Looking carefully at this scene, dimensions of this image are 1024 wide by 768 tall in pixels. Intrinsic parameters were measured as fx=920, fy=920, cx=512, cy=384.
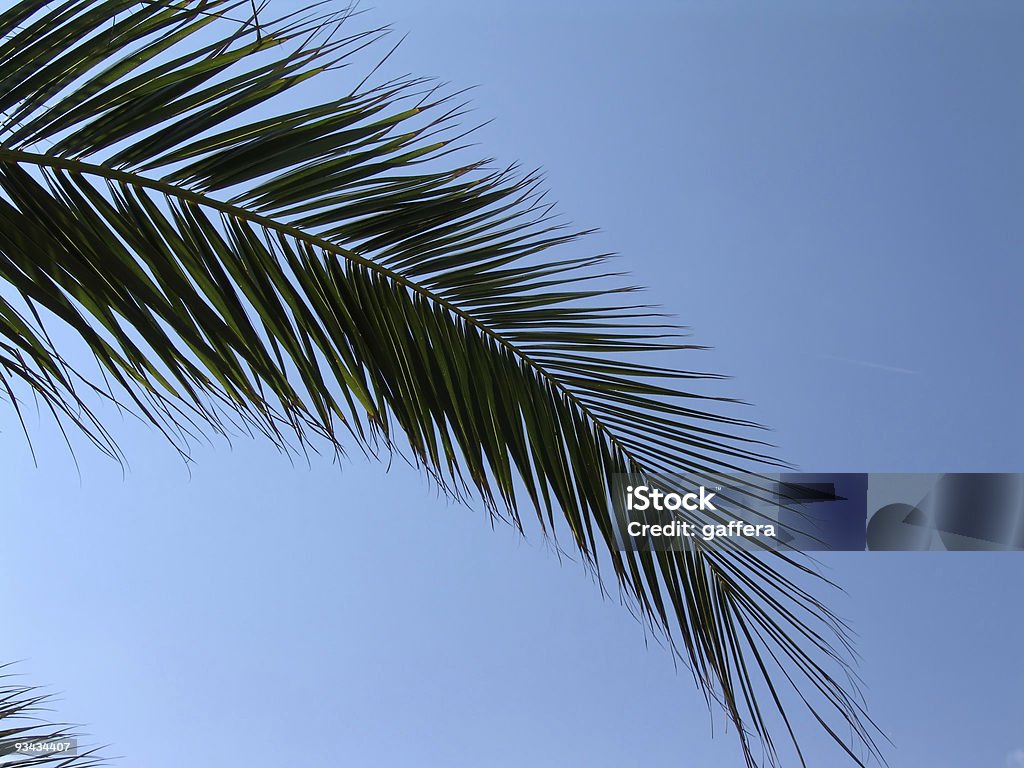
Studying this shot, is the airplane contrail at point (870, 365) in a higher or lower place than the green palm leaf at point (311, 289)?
higher

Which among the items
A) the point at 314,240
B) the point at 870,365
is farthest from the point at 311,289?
the point at 870,365

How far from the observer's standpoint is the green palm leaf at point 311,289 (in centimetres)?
32

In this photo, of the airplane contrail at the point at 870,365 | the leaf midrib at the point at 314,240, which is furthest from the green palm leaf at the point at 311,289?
the airplane contrail at the point at 870,365

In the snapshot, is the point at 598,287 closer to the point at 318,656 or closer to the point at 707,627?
the point at 318,656

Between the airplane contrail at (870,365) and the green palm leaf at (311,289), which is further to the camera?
the airplane contrail at (870,365)

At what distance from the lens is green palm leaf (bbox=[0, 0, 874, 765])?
1.06 ft

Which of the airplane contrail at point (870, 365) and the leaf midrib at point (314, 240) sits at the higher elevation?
the airplane contrail at point (870, 365)

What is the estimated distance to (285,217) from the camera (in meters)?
0.41

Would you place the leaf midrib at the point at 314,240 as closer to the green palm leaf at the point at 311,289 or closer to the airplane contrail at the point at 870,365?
the green palm leaf at the point at 311,289

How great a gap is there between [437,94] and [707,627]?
303 cm

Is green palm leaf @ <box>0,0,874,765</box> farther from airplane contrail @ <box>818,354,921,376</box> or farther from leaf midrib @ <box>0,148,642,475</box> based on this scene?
airplane contrail @ <box>818,354,921,376</box>

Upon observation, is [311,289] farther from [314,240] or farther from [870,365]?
[870,365]

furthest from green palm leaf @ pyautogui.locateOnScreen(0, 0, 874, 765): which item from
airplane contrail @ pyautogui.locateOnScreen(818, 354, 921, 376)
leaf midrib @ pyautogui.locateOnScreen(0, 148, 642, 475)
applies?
airplane contrail @ pyautogui.locateOnScreen(818, 354, 921, 376)

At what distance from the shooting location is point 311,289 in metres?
0.41
